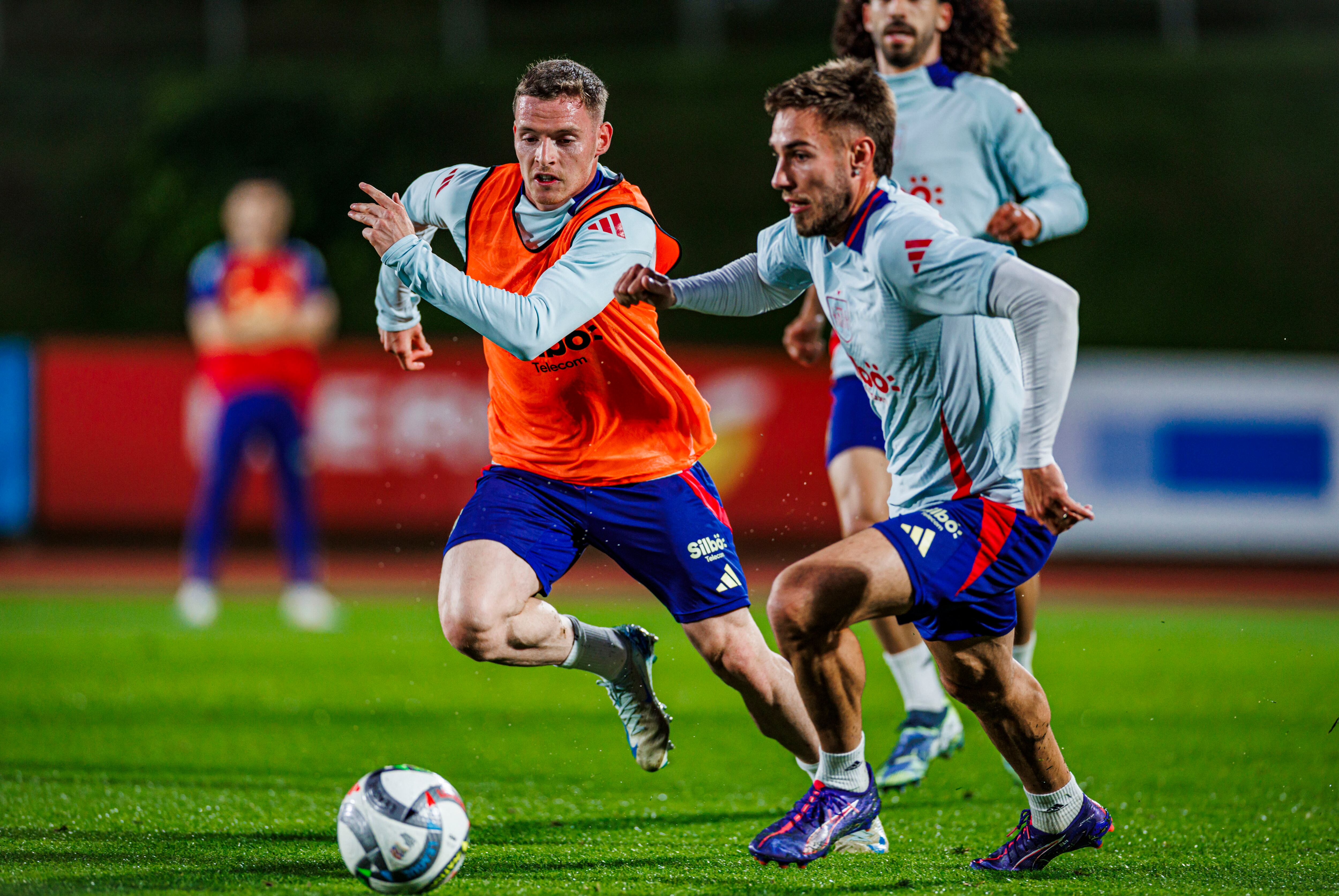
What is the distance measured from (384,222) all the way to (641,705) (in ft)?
5.83

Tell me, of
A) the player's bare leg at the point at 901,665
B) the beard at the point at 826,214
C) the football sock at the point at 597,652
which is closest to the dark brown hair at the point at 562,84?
the beard at the point at 826,214

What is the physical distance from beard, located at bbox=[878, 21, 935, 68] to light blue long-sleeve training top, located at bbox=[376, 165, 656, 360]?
132 centimetres

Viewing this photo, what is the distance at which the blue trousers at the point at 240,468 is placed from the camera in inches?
375

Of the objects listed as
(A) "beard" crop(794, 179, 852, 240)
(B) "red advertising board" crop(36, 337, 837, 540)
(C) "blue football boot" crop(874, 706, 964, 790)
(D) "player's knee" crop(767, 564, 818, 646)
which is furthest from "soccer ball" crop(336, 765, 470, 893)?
(B) "red advertising board" crop(36, 337, 837, 540)

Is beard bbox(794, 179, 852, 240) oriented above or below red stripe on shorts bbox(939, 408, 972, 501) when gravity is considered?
above

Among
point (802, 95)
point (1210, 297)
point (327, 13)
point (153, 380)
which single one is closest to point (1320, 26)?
point (1210, 297)

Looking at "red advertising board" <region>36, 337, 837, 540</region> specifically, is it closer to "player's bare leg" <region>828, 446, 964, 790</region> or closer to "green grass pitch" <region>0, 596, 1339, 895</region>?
"green grass pitch" <region>0, 596, 1339, 895</region>

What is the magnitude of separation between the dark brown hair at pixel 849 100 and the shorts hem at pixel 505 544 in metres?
1.42

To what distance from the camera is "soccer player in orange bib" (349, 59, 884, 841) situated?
4074 millimetres

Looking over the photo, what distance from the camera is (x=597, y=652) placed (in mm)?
4531

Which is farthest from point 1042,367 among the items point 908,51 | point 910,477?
point 908,51

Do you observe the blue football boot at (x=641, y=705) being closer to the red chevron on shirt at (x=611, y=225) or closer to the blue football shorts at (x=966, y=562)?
the blue football shorts at (x=966, y=562)

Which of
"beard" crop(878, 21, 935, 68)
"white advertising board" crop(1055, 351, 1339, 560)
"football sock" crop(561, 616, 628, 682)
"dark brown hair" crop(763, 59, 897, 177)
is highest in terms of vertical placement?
"beard" crop(878, 21, 935, 68)

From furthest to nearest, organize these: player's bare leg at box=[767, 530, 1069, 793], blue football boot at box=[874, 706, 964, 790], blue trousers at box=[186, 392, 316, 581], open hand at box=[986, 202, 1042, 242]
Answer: blue trousers at box=[186, 392, 316, 581]
blue football boot at box=[874, 706, 964, 790]
open hand at box=[986, 202, 1042, 242]
player's bare leg at box=[767, 530, 1069, 793]
